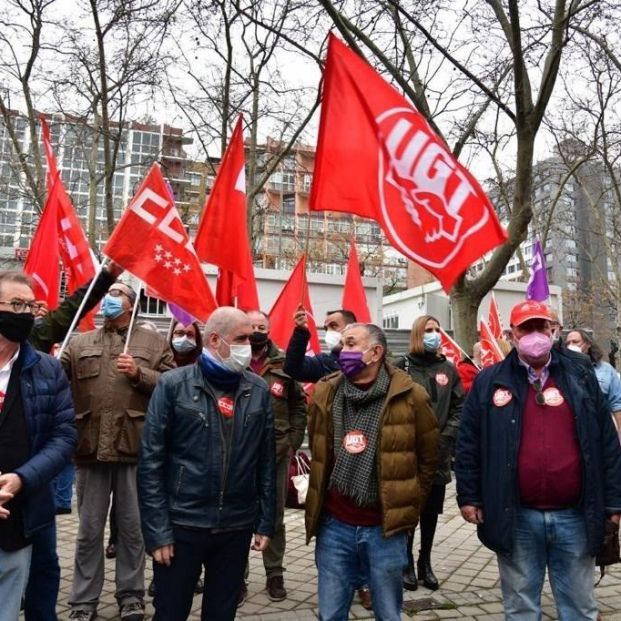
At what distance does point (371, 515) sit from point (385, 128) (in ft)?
8.62

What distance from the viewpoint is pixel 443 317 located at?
20.7 metres

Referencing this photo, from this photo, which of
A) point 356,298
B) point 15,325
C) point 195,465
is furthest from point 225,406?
point 356,298

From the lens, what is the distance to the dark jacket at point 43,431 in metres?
3.03

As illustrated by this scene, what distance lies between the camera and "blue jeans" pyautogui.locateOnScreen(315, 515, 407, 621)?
3426 mm

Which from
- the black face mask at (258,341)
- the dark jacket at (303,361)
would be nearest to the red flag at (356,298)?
the black face mask at (258,341)

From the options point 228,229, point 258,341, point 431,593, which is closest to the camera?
point 431,593

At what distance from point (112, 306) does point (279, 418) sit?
156 cm

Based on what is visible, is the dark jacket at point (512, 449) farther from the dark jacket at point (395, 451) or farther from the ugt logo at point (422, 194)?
the ugt logo at point (422, 194)

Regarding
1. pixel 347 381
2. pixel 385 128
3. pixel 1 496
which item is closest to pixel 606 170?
pixel 385 128

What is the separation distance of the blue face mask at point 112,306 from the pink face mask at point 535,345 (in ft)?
9.15

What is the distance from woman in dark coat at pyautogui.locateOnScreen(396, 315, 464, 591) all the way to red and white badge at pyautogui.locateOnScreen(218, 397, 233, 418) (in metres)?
2.28

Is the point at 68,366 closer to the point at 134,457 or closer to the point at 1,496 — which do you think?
the point at 134,457

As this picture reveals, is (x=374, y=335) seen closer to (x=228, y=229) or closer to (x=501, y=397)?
(x=501, y=397)

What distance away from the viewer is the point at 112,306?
4.75 meters
